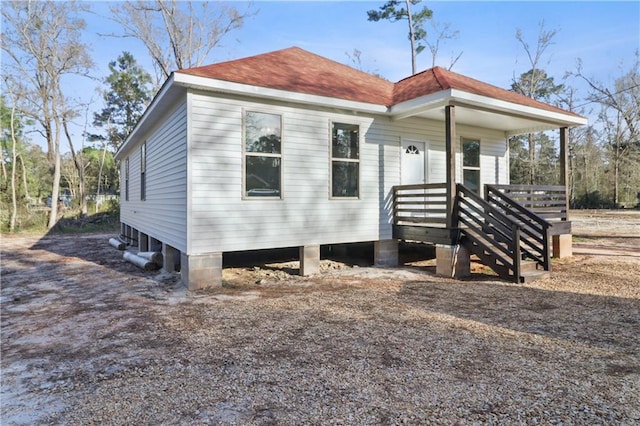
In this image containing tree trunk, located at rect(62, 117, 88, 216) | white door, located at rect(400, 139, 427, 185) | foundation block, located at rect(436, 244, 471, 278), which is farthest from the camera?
tree trunk, located at rect(62, 117, 88, 216)

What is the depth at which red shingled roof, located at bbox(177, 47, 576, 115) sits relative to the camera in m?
6.34

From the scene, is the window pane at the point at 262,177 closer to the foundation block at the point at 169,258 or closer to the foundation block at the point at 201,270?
the foundation block at the point at 201,270

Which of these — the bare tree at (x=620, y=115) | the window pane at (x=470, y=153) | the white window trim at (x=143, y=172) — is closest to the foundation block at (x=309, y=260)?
the window pane at (x=470, y=153)

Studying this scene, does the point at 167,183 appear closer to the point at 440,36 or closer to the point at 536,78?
the point at 440,36

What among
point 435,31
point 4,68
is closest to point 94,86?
point 4,68

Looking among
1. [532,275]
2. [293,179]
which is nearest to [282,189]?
[293,179]

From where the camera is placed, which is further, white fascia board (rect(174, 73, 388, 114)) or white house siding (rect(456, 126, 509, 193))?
white house siding (rect(456, 126, 509, 193))

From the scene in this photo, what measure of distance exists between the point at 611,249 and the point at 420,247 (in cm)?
468

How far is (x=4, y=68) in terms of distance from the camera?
19.2m

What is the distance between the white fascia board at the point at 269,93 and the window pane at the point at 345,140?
38cm

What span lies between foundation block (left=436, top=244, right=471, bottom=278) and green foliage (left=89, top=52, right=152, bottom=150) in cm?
2438

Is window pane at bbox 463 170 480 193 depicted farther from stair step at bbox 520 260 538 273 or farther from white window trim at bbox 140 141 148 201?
white window trim at bbox 140 141 148 201

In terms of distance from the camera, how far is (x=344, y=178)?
24.0ft

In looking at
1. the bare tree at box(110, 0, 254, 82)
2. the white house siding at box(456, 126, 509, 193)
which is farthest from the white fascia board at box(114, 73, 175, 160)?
the bare tree at box(110, 0, 254, 82)
